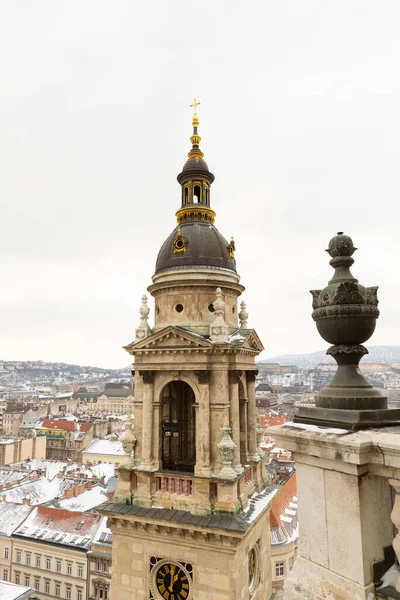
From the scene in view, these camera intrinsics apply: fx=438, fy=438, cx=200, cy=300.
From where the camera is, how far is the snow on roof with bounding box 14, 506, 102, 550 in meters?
47.4

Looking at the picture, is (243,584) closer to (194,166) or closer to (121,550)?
(121,550)

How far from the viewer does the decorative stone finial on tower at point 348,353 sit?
478 cm

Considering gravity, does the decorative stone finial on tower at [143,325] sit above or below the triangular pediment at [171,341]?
above

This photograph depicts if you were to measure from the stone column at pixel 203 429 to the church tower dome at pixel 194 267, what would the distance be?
1979 mm

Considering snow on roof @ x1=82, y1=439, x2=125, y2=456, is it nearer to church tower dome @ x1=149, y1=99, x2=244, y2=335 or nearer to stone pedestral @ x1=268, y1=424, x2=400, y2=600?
church tower dome @ x1=149, y1=99, x2=244, y2=335

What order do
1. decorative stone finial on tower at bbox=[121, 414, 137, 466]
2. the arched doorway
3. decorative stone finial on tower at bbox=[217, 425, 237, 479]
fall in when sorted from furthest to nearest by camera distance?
the arched doorway < decorative stone finial on tower at bbox=[121, 414, 137, 466] < decorative stone finial on tower at bbox=[217, 425, 237, 479]

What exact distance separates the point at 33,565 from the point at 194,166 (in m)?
Answer: 50.0

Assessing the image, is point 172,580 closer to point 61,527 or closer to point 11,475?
point 61,527

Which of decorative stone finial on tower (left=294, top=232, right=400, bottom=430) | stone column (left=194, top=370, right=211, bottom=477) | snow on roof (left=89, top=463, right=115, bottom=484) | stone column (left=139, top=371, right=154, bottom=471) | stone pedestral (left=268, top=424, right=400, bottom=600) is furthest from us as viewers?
snow on roof (left=89, top=463, right=115, bottom=484)

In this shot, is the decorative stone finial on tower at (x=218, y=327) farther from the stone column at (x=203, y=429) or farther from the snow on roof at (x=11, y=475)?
the snow on roof at (x=11, y=475)

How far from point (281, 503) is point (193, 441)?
32.3 meters

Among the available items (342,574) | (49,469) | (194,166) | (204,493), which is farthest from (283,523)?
(49,469)

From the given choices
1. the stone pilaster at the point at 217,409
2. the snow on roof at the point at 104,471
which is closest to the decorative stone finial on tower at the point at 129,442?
the stone pilaster at the point at 217,409

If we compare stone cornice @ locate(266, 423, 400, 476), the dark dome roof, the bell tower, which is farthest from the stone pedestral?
the dark dome roof
